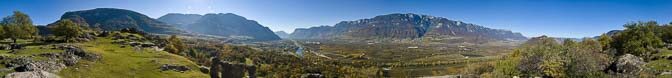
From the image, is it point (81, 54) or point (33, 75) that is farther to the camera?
point (81, 54)

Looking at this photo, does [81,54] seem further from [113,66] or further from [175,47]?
[175,47]

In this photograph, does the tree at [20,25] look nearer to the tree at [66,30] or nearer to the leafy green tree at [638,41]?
the tree at [66,30]

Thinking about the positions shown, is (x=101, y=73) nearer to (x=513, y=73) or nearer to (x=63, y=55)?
(x=63, y=55)

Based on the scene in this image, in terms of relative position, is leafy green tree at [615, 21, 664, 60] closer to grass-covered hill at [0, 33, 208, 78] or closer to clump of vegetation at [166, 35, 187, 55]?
grass-covered hill at [0, 33, 208, 78]

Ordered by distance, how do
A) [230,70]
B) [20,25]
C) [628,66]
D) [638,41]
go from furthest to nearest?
[20,25], [230,70], [638,41], [628,66]

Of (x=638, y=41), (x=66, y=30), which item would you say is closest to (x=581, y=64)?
(x=638, y=41)

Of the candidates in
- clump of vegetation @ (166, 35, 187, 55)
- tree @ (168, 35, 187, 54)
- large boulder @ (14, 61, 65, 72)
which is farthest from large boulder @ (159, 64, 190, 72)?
tree @ (168, 35, 187, 54)

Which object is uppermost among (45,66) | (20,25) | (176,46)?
(20,25)

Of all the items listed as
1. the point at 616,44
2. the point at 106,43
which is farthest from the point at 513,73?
the point at 106,43
